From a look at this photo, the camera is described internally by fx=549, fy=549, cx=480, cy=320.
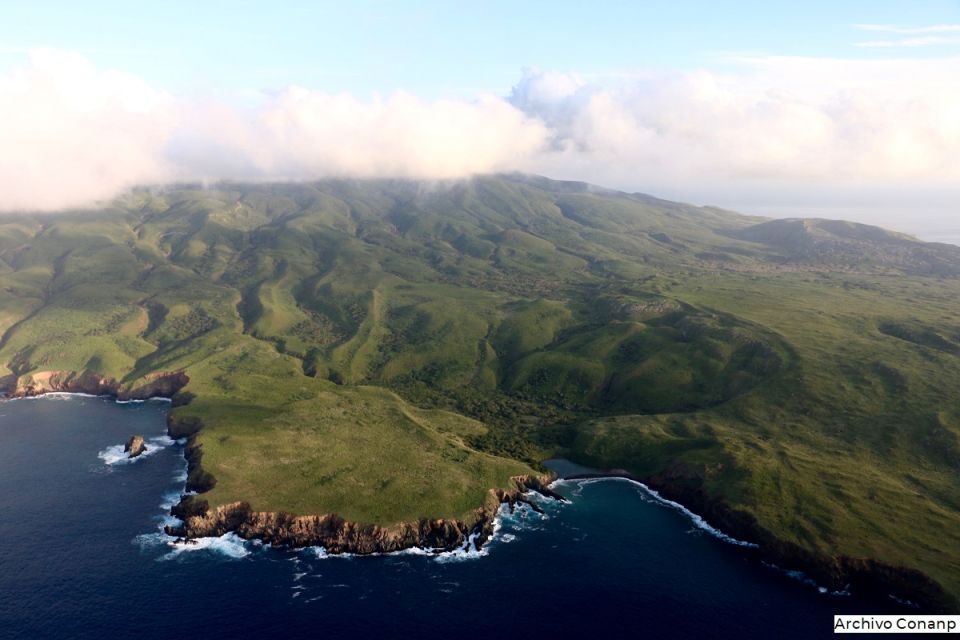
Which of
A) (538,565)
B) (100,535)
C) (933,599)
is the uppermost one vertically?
(933,599)

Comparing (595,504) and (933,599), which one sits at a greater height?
(933,599)

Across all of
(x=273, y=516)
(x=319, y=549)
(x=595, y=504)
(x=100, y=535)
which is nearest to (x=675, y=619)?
(x=595, y=504)

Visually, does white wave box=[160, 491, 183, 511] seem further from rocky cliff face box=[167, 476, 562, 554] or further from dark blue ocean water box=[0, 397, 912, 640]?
rocky cliff face box=[167, 476, 562, 554]

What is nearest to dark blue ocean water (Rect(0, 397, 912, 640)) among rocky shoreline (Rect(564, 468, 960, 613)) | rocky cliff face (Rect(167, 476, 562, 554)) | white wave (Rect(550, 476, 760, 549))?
white wave (Rect(550, 476, 760, 549))

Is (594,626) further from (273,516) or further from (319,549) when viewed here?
(273,516)

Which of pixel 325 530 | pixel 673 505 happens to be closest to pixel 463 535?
pixel 325 530

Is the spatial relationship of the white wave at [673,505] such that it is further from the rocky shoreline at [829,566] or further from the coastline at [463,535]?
the rocky shoreline at [829,566]

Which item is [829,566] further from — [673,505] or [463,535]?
[463,535]

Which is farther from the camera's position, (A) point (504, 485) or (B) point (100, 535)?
(A) point (504, 485)
